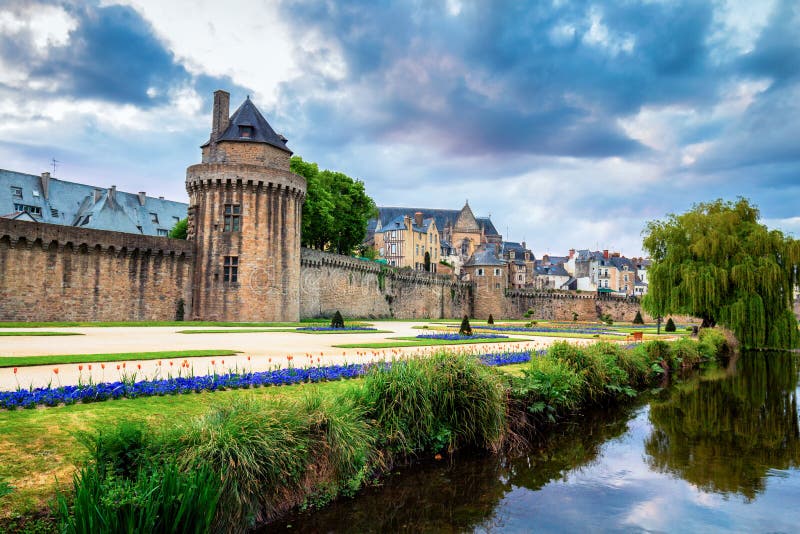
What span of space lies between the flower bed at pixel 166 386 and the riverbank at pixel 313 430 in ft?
1.16

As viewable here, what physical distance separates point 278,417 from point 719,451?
8.10 metres

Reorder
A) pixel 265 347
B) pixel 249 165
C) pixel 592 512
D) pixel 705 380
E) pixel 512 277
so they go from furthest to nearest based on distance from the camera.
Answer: pixel 512 277, pixel 249 165, pixel 705 380, pixel 265 347, pixel 592 512

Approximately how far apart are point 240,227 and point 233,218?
828 mm

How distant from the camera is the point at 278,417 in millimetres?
6773

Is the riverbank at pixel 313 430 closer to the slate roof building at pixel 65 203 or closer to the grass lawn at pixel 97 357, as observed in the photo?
the grass lawn at pixel 97 357

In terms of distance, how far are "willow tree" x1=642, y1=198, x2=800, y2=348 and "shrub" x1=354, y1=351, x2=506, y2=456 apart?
24.1m

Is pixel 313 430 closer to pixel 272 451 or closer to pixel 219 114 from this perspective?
pixel 272 451

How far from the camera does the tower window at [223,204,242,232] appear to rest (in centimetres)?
3534

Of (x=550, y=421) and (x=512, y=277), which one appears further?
(x=512, y=277)

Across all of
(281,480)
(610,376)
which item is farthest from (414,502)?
(610,376)

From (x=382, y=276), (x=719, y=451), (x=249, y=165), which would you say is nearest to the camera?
(x=719, y=451)

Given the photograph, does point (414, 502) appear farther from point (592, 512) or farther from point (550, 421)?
point (550, 421)

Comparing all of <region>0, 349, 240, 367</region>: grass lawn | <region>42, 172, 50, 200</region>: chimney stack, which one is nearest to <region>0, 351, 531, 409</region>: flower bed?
<region>0, 349, 240, 367</region>: grass lawn

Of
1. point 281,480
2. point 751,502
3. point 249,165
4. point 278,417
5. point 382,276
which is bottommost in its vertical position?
point 751,502
